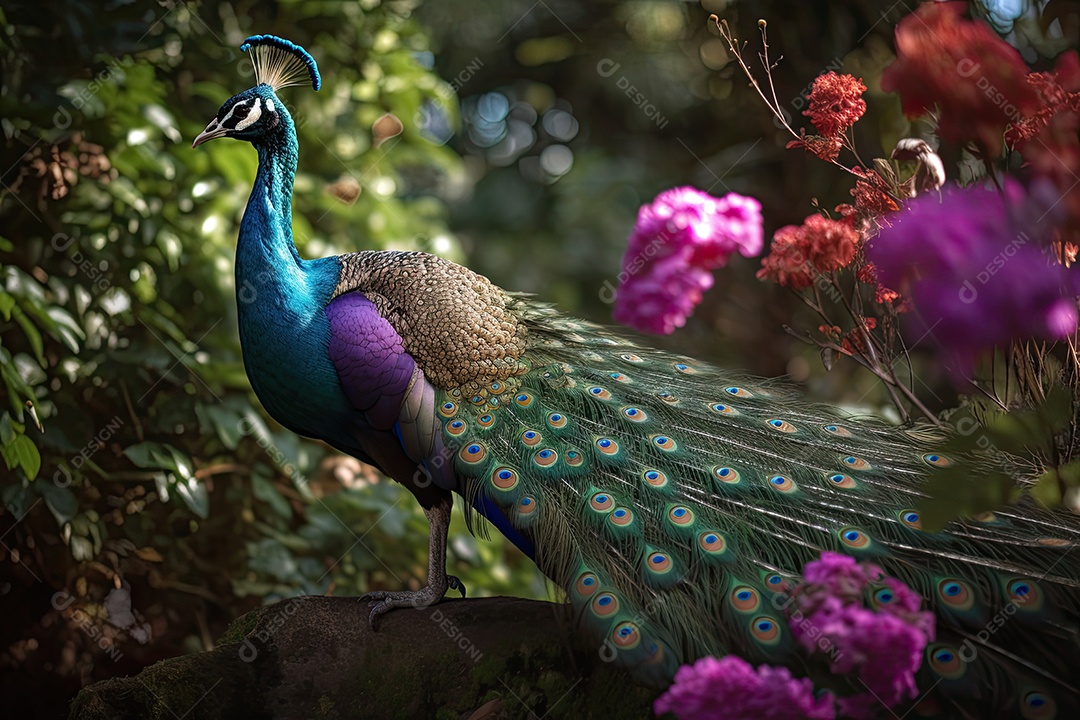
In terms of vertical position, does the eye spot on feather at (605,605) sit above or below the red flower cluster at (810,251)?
below

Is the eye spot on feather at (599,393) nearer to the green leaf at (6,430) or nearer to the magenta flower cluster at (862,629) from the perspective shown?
the magenta flower cluster at (862,629)

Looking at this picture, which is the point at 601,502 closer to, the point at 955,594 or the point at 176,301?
the point at 955,594

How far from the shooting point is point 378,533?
3.84 meters

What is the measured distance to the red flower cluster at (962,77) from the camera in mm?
1890

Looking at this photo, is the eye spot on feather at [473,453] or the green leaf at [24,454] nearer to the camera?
the eye spot on feather at [473,453]

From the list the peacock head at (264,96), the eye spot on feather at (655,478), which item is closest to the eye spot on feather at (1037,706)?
the eye spot on feather at (655,478)

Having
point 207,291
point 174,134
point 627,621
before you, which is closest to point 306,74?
point 174,134

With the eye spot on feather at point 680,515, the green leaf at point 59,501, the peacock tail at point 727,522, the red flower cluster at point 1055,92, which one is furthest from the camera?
the green leaf at point 59,501

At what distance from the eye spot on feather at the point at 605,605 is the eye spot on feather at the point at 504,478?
13.7 inches

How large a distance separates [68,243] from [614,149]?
5960mm

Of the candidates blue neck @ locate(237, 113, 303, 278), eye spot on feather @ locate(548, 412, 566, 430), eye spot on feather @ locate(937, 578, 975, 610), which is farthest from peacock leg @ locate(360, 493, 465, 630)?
eye spot on feather @ locate(937, 578, 975, 610)

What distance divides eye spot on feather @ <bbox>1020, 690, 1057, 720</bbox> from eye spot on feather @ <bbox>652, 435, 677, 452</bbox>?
2.91ft

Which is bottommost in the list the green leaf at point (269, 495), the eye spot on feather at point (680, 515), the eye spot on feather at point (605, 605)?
the green leaf at point (269, 495)

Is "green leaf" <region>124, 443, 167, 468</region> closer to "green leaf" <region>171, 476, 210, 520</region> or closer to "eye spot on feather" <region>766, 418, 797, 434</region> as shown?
"green leaf" <region>171, 476, 210, 520</region>
